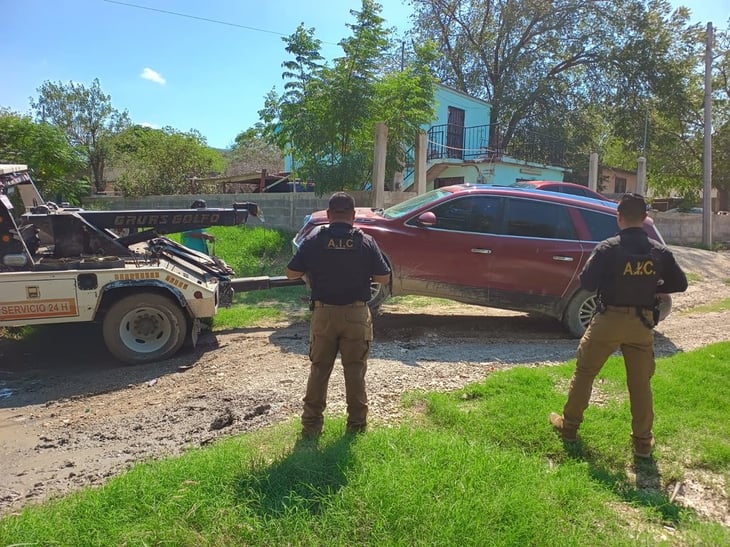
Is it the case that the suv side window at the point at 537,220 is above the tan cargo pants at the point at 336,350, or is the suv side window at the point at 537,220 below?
above

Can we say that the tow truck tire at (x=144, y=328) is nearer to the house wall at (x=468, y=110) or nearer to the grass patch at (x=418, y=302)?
the grass patch at (x=418, y=302)

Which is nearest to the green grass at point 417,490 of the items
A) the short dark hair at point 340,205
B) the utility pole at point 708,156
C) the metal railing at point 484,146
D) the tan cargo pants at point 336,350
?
the tan cargo pants at point 336,350

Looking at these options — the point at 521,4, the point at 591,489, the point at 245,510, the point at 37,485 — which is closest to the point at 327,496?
the point at 245,510

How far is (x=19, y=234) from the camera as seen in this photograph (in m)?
5.45

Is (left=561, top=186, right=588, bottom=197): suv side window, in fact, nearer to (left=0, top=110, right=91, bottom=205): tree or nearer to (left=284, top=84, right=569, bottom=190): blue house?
(left=284, top=84, right=569, bottom=190): blue house

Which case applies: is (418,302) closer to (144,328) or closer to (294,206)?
(144,328)

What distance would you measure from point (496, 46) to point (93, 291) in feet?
79.0

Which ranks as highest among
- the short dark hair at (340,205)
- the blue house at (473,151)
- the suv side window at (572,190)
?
the blue house at (473,151)

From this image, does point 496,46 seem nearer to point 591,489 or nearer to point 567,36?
point 567,36

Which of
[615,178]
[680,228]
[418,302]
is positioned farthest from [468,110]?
[418,302]

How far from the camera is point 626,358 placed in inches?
141

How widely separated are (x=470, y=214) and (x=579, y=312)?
187 cm

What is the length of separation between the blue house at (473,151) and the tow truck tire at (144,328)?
10743mm

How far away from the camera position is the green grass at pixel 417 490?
2.56 metres
